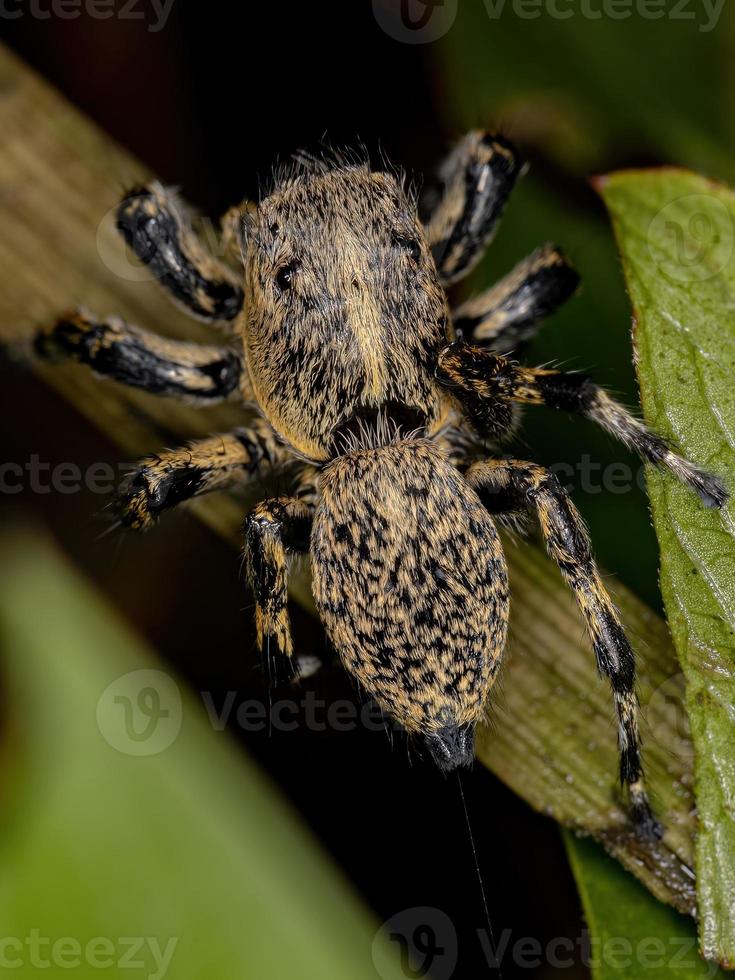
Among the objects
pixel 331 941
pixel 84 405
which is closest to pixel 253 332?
pixel 84 405

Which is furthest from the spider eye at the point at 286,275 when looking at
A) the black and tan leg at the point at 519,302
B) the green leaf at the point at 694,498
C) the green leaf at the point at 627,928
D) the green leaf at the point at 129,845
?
the green leaf at the point at 627,928

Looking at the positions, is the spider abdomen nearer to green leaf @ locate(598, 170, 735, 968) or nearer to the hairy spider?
the hairy spider

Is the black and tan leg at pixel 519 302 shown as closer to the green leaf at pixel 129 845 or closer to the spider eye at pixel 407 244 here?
the spider eye at pixel 407 244

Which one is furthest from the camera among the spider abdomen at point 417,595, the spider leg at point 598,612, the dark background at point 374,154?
the dark background at point 374,154

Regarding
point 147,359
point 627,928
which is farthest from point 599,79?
point 627,928

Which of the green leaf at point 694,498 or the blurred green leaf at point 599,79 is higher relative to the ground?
the blurred green leaf at point 599,79

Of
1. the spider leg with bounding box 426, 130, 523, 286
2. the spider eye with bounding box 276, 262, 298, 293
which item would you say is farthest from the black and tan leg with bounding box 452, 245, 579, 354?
the spider eye with bounding box 276, 262, 298, 293

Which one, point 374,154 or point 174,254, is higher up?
point 374,154

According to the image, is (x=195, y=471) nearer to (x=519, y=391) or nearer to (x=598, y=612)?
(x=519, y=391)
